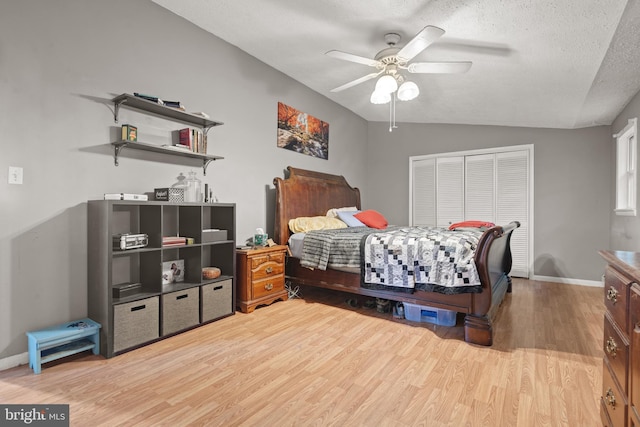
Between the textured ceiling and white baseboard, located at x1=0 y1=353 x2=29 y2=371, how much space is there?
295 centimetres

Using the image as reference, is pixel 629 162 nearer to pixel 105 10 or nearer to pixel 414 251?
pixel 414 251

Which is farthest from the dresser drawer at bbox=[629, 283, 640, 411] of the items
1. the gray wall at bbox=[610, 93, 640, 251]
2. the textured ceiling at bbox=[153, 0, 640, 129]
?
the gray wall at bbox=[610, 93, 640, 251]

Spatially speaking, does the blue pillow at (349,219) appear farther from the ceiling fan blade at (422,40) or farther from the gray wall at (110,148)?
the ceiling fan blade at (422,40)

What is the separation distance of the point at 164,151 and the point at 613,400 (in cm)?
328

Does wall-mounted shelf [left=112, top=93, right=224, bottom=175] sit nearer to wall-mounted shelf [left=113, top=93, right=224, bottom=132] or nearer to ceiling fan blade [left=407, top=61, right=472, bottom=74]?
wall-mounted shelf [left=113, top=93, right=224, bottom=132]

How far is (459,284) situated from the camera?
A: 2.58m

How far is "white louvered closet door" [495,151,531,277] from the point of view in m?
4.80

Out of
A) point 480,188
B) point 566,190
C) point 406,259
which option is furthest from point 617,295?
point 480,188

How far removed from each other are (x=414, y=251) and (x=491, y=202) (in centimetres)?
298

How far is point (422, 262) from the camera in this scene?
9.13ft

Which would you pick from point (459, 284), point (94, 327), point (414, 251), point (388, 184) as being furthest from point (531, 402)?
point (388, 184)

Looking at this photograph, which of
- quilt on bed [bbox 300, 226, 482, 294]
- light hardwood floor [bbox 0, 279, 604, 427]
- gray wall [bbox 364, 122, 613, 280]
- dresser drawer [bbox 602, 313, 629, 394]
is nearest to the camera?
dresser drawer [bbox 602, 313, 629, 394]

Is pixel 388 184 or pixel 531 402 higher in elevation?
pixel 388 184

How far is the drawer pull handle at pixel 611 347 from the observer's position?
51.1 inches
